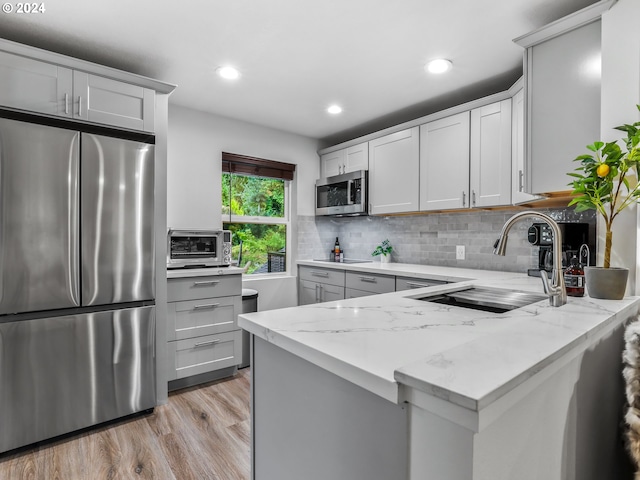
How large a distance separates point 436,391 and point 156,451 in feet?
6.54

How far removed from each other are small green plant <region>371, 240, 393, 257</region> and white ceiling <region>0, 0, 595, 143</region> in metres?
1.44

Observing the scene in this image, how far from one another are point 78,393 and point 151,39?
216cm

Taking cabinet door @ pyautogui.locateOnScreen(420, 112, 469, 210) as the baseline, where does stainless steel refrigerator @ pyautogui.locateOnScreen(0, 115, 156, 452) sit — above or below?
below

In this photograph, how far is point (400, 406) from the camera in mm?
643

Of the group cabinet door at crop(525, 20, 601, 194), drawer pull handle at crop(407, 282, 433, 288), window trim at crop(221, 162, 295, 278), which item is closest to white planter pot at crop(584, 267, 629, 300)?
cabinet door at crop(525, 20, 601, 194)

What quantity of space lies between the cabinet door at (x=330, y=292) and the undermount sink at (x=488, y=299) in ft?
5.65

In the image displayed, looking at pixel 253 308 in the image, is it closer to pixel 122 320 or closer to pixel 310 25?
pixel 122 320

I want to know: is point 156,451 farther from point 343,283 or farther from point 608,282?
point 608,282

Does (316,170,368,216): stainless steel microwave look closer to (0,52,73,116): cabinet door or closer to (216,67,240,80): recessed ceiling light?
(216,67,240,80): recessed ceiling light

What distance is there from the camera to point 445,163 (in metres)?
2.99

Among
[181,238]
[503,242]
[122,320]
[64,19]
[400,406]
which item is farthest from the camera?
[181,238]

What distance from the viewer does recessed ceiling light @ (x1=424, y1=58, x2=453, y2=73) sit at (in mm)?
2369

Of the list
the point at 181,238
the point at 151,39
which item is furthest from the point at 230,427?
the point at 151,39

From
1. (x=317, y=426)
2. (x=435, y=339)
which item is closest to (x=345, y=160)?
(x=435, y=339)
